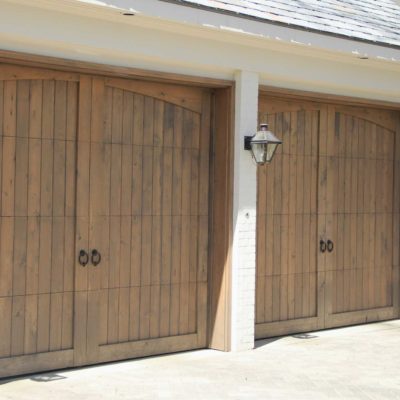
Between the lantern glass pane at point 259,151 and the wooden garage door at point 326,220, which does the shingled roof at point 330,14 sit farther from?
the lantern glass pane at point 259,151

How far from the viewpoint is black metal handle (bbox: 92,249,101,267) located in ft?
28.1

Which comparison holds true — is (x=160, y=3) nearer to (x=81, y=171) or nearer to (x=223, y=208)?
(x=81, y=171)

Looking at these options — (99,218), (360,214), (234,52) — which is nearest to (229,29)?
(234,52)

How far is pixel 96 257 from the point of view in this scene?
8602mm

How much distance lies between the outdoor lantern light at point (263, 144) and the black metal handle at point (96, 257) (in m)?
1.94

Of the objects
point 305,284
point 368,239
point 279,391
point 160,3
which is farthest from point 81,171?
point 368,239

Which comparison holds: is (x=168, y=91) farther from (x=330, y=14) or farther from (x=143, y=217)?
(x=330, y=14)

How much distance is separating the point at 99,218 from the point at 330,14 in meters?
3.90

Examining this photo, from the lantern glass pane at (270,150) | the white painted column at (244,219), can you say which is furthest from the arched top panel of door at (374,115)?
the lantern glass pane at (270,150)

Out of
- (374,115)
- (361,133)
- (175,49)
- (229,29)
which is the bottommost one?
(361,133)

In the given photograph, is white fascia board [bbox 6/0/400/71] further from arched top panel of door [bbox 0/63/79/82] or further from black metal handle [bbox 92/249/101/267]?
black metal handle [bbox 92/249/101/267]

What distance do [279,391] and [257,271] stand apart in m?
2.52

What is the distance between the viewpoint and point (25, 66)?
7.97 m

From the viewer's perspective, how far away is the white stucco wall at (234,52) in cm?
787
